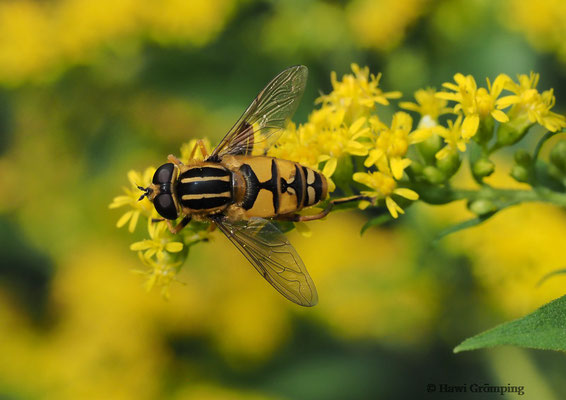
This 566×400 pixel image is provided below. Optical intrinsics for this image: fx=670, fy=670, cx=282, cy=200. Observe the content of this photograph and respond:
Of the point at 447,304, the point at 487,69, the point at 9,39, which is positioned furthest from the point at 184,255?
the point at 9,39

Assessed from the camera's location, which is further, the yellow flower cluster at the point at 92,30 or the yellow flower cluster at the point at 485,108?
→ the yellow flower cluster at the point at 92,30

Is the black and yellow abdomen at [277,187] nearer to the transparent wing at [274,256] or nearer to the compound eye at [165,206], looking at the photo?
the transparent wing at [274,256]

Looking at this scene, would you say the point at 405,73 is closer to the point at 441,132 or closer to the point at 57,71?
the point at 441,132

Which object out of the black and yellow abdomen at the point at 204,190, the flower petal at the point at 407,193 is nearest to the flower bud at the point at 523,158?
the flower petal at the point at 407,193

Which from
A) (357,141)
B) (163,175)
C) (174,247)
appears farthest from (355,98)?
(174,247)

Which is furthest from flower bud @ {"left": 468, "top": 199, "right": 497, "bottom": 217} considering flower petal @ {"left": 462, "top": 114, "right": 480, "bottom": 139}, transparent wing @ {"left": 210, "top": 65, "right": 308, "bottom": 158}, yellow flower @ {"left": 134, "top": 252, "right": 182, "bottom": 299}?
yellow flower @ {"left": 134, "top": 252, "right": 182, "bottom": 299}

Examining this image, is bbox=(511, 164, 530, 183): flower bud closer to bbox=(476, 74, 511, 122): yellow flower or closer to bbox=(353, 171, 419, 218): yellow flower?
bbox=(476, 74, 511, 122): yellow flower
